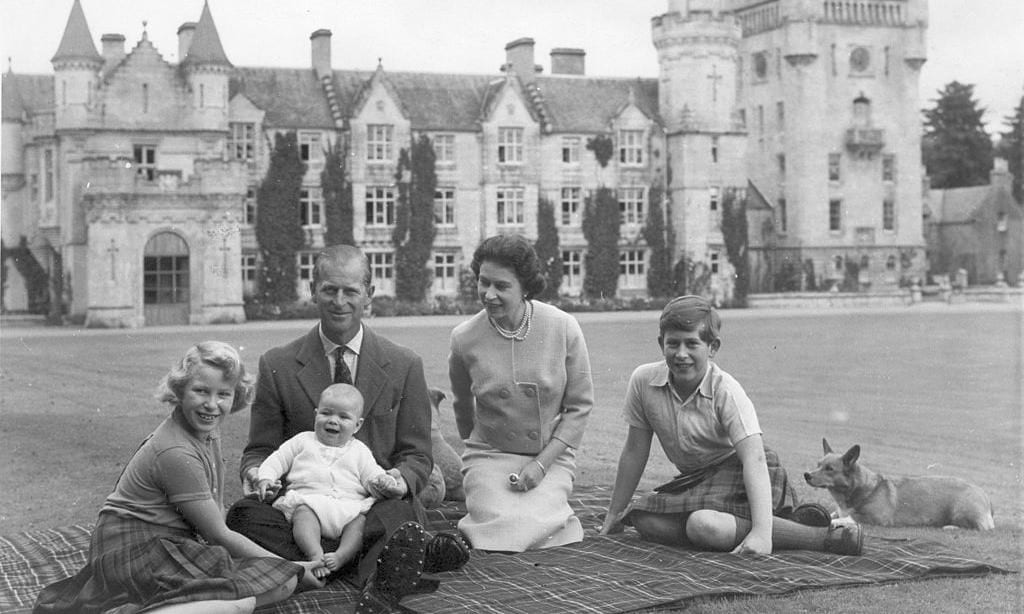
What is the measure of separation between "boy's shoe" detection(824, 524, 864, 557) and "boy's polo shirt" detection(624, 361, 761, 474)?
25.9 inches

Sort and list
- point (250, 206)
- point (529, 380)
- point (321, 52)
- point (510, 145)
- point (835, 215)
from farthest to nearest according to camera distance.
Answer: point (835, 215)
point (510, 145)
point (321, 52)
point (250, 206)
point (529, 380)

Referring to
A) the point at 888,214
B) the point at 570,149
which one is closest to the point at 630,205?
the point at 570,149

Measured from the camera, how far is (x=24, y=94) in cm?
4244

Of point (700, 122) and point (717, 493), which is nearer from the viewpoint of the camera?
point (717, 493)

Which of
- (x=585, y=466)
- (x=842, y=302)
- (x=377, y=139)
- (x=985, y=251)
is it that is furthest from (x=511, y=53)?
(x=585, y=466)

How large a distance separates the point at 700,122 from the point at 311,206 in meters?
14.8

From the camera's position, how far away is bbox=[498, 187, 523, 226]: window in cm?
4516

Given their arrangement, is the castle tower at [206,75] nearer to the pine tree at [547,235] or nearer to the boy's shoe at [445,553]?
the pine tree at [547,235]

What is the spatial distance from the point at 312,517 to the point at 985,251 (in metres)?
65.1

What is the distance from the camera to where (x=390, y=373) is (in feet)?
20.6

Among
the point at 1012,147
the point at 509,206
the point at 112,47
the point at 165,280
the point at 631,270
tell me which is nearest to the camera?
the point at 165,280

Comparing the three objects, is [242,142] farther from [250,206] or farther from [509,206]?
[509,206]

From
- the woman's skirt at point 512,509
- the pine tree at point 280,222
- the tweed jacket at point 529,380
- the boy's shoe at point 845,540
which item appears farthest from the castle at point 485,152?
the boy's shoe at point 845,540

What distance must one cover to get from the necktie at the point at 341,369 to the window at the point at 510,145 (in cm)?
3901
